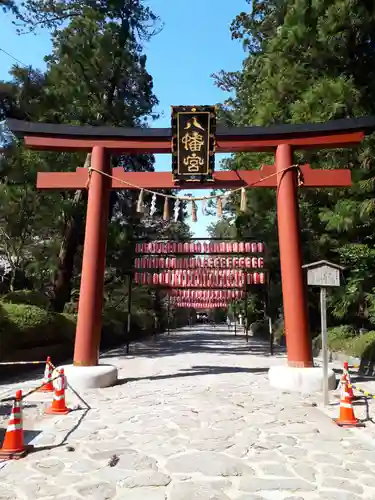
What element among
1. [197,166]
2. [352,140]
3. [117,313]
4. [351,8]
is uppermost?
[351,8]

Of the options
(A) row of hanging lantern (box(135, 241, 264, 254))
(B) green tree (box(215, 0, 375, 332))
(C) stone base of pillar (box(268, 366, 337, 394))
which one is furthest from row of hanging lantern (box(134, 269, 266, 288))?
(C) stone base of pillar (box(268, 366, 337, 394))

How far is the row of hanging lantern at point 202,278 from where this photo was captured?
63.5ft

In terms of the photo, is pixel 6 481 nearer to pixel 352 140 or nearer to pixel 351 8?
pixel 352 140

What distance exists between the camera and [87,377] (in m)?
9.00

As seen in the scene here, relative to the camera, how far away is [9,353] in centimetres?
1159

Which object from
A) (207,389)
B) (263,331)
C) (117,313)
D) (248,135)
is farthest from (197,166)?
(263,331)

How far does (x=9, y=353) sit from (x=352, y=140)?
10826mm

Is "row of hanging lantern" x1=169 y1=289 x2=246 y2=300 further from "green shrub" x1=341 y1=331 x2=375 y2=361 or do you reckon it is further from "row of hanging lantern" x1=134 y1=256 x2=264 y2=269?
"green shrub" x1=341 y1=331 x2=375 y2=361

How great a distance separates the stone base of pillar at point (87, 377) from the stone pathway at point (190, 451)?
22.9 inches

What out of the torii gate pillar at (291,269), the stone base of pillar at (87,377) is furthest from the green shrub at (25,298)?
the torii gate pillar at (291,269)

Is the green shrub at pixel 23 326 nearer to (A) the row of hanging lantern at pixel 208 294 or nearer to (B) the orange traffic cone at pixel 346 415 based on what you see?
(B) the orange traffic cone at pixel 346 415

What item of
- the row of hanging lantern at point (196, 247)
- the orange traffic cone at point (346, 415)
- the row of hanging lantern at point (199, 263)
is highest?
the row of hanging lantern at point (196, 247)

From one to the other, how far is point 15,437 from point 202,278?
15934mm

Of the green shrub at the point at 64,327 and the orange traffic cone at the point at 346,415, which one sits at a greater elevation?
the green shrub at the point at 64,327
